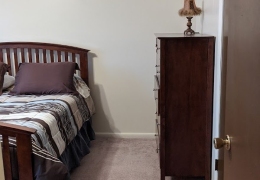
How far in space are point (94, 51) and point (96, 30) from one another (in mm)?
237

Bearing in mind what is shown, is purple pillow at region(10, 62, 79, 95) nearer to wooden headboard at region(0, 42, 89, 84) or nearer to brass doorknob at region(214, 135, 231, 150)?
wooden headboard at region(0, 42, 89, 84)

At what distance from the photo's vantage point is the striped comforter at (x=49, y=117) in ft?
7.45

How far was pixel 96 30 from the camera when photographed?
12.2ft

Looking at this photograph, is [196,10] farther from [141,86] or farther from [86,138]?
[86,138]

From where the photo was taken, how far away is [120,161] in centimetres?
322

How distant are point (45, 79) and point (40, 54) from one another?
0.51 metres

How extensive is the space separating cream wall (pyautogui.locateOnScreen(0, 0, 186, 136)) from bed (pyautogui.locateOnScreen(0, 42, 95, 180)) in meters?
0.15

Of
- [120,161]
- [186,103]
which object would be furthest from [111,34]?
[186,103]

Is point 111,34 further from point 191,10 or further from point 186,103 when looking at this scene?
point 186,103

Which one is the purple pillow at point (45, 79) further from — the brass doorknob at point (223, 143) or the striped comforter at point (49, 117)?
the brass doorknob at point (223, 143)

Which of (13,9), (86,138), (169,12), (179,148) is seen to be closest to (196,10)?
(169,12)

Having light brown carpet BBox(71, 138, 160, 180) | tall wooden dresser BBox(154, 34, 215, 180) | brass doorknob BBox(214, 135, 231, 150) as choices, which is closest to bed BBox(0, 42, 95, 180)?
light brown carpet BBox(71, 138, 160, 180)

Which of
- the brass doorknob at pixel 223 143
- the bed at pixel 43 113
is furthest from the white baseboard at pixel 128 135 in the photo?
the brass doorknob at pixel 223 143

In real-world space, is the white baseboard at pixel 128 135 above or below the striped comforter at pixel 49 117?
below
